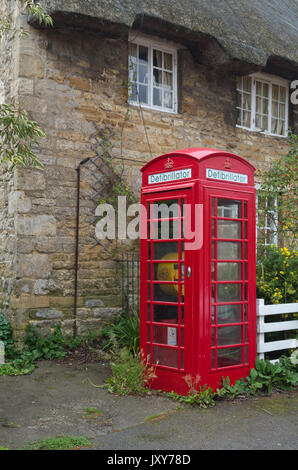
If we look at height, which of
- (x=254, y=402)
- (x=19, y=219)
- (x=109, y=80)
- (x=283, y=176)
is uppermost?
(x=109, y=80)

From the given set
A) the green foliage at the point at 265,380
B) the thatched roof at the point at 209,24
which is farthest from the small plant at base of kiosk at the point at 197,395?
the thatched roof at the point at 209,24

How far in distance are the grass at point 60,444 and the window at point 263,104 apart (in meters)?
7.88

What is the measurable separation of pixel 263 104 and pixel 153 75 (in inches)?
122

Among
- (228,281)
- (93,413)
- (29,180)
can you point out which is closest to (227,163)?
(228,281)

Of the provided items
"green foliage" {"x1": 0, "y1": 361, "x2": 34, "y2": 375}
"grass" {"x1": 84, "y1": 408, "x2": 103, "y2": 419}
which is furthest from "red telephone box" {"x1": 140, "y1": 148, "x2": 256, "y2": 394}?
"green foliage" {"x1": 0, "y1": 361, "x2": 34, "y2": 375}

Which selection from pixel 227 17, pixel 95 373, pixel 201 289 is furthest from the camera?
pixel 227 17

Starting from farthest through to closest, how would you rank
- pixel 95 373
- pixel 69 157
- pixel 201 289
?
1. pixel 69 157
2. pixel 95 373
3. pixel 201 289

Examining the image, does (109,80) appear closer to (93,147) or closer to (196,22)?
(93,147)

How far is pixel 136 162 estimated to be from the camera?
8.54m

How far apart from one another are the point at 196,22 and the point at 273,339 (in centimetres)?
548

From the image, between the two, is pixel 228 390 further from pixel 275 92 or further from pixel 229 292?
pixel 275 92

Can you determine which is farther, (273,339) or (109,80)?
(109,80)

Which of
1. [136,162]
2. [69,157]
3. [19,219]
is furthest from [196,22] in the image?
[19,219]

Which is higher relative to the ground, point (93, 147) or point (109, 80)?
point (109, 80)
